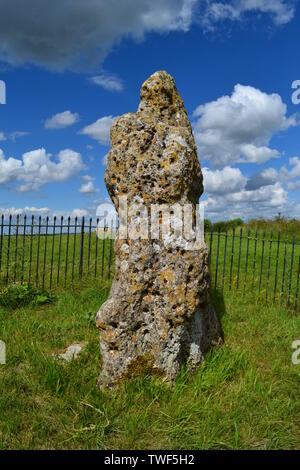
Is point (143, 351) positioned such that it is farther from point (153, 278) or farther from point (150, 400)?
point (153, 278)

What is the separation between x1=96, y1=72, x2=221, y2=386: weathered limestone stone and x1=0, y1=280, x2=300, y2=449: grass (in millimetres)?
239

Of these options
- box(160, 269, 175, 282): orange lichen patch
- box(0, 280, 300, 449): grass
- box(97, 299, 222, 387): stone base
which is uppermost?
box(160, 269, 175, 282): orange lichen patch

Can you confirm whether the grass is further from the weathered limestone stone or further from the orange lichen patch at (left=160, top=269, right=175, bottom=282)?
the orange lichen patch at (left=160, top=269, right=175, bottom=282)

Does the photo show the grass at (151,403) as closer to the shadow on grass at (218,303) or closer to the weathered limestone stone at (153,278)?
the weathered limestone stone at (153,278)

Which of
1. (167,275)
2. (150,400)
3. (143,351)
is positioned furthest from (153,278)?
(150,400)

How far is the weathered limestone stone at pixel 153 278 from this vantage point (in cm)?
398

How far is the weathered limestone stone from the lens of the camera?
3979 millimetres

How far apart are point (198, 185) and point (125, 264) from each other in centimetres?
135

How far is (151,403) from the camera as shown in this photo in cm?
365

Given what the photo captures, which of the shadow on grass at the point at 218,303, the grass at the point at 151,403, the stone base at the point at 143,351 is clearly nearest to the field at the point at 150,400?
the grass at the point at 151,403

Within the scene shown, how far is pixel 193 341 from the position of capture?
4191mm

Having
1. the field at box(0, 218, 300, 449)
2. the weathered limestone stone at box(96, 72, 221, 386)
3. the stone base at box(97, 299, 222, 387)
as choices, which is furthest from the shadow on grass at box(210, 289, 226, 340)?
the stone base at box(97, 299, 222, 387)
